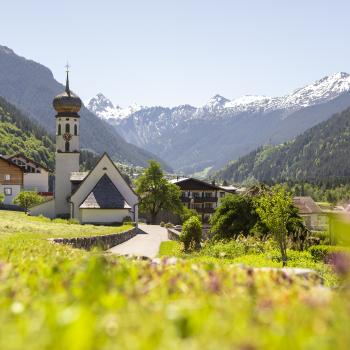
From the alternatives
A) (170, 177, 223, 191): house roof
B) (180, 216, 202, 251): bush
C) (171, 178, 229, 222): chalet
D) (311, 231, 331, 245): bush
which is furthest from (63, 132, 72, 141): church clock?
(170, 177, 223, 191): house roof

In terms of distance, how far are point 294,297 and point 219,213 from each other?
35596 mm

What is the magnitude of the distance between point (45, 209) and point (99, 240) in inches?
1423

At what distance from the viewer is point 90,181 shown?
66875 mm

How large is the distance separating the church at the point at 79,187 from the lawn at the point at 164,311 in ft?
177

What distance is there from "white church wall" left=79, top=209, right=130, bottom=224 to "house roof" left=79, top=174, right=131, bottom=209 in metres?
0.49

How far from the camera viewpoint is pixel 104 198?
6325 cm

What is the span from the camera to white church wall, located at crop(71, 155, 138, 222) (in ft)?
217

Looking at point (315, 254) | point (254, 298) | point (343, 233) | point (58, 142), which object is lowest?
point (315, 254)

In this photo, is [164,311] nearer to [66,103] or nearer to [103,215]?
[103,215]

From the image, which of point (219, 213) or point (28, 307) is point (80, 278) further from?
point (219, 213)

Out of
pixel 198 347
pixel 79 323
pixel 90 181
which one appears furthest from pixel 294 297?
pixel 90 181

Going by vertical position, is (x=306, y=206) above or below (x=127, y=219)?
below

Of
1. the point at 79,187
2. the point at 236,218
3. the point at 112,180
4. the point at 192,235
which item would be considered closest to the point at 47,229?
the point at 192,235

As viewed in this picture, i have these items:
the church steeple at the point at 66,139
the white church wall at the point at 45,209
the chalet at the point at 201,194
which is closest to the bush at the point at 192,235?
the white church wall at the point at 45,209
